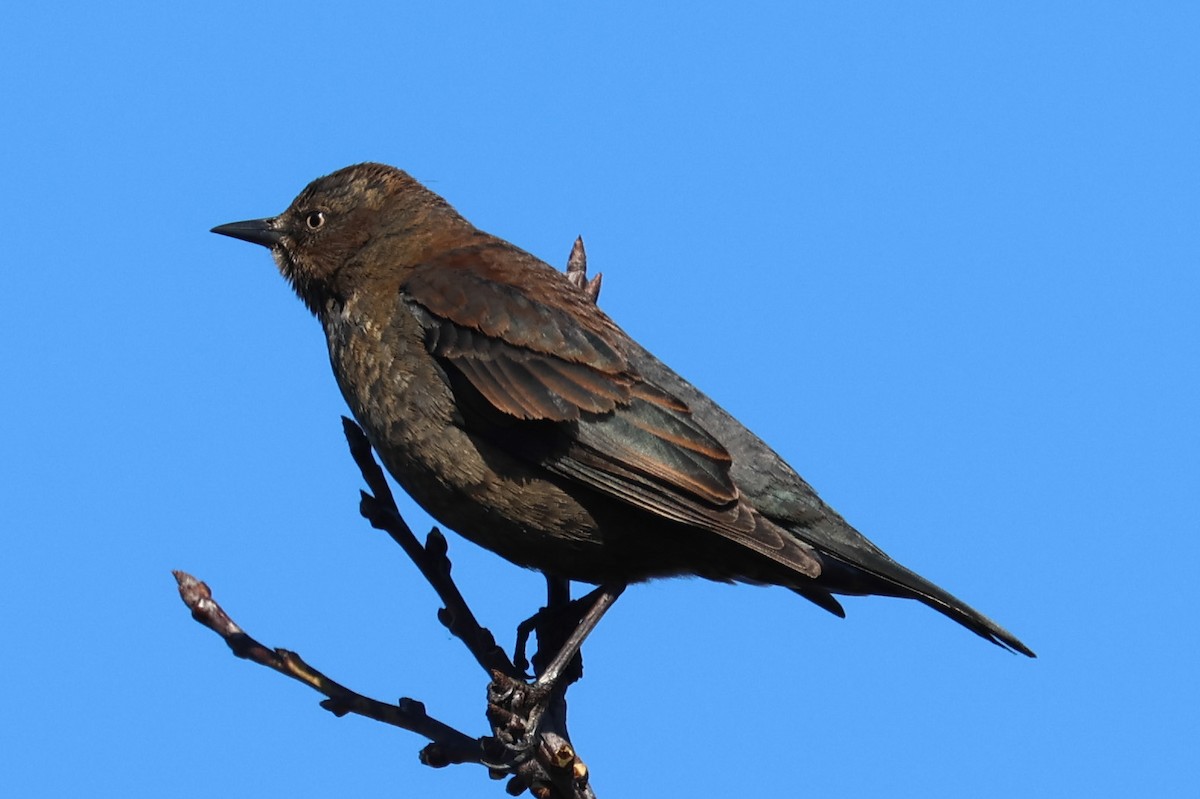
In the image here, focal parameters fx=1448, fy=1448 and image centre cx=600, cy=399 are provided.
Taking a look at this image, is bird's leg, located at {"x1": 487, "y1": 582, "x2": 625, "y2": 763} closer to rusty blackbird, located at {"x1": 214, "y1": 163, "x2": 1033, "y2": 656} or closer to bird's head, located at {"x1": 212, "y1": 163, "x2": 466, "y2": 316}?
rusty blackbird, located at {"x1": 214, "y1": 163, "x2": 1033, "y2": 656}

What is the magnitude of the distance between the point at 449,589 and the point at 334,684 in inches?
40.4

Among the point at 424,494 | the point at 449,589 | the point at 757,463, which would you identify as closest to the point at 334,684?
the point at 449,589

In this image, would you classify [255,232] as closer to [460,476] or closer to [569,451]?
[460,476]

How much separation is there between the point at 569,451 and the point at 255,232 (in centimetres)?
255

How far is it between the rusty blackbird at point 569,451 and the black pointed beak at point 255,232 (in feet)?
3.38

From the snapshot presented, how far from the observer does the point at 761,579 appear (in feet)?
22.5

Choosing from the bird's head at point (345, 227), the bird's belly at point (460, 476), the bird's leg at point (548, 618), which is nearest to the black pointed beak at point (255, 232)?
the bird's head at point (345, 227)

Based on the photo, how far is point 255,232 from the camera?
314 inches

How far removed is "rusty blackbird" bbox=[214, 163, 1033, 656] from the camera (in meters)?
6.50

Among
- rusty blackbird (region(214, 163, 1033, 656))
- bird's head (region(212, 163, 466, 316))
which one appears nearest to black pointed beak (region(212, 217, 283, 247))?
bird's head (region(212, 163, 466, 316))

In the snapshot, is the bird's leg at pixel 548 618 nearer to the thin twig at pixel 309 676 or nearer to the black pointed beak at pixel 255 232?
the thin twig at pixel 309 676

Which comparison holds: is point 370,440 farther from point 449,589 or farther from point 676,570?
point 676,570

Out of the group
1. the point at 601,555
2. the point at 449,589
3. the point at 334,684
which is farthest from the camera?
the point at 601,555

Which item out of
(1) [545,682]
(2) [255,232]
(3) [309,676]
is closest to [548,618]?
(1) [545,682]
